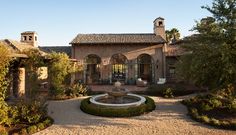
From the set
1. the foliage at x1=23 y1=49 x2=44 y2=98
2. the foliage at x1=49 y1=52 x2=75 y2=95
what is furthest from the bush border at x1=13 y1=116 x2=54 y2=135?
the foliage at x1=49 y1=52 x2=75 y2=95

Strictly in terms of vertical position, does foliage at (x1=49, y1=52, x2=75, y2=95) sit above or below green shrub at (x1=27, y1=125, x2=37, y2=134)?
above

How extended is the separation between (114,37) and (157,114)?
59.0 ft

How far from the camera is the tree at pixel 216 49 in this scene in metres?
14.2

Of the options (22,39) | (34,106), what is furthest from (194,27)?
(22,39)

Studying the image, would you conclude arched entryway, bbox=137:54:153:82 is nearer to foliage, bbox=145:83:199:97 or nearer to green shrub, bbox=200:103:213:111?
foliage, bbox=145:83:199:97

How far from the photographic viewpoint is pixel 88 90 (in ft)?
77.3

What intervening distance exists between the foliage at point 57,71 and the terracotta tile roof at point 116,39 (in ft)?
28.3

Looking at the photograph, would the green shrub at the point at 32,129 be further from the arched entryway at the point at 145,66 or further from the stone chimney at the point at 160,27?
the stone chimney at the point at 160,27

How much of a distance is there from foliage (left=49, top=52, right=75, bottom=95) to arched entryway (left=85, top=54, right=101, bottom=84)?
921 centimetres

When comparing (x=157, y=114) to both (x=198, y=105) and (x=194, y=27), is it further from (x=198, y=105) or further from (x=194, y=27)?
(x=194, y=27)

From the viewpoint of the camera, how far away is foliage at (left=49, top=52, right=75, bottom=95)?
68.7ft

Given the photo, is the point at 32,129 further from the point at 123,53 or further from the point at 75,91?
the point at 123,53

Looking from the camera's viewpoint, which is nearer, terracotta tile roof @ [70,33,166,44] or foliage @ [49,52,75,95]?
foliage @ [49,52,75,95]

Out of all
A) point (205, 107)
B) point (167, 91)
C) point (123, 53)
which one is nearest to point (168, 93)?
point (167, 91)
